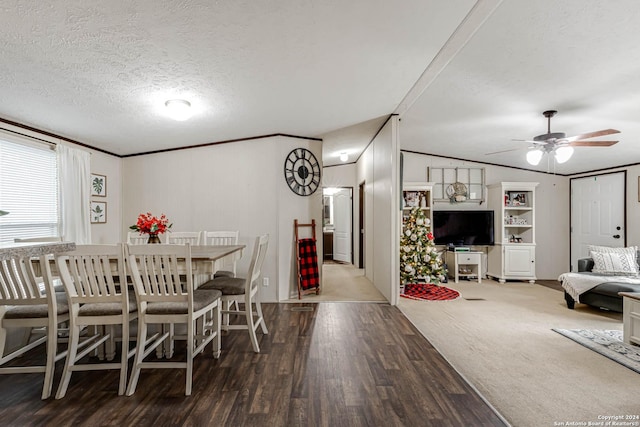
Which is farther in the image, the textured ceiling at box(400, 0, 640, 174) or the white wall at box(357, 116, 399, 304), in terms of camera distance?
the white wall at box(357, 116, 399, 304)

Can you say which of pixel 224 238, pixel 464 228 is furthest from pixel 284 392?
pixel 464 228

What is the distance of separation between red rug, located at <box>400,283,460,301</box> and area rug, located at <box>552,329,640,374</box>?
1563 mm

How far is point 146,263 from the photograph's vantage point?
7.26 ft

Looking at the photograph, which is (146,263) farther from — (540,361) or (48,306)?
(540,361)

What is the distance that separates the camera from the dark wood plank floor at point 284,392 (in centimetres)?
190

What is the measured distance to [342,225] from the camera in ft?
27.8

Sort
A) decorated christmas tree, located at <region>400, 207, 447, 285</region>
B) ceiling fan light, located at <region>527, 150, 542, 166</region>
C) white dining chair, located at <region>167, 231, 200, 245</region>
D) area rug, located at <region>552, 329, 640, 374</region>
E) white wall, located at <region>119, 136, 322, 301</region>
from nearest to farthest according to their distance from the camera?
area rug, located at <region>552, 329, 640, 374</region> → ceiling fan light, located at <region>527, 150, 542, 166</region> → white dining chair, located at <region>167, 231, 200, 245</region> → white wall, located at <region>119, 136, 322, 301</region> → decorated christmas tree, located at <region>400, 207, 447, 285</region>

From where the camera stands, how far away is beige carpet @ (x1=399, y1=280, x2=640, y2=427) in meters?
2.04

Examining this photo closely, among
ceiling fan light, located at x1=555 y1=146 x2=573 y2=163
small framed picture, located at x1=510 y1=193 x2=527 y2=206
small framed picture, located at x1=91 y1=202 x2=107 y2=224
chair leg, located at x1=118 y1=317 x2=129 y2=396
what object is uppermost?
ceiling fan light, located at x1=555 y1=146 x2=573 y2=163

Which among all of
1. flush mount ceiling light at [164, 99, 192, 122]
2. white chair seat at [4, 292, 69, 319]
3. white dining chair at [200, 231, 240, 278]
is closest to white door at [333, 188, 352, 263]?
white dining chair at [200, 231, 240, 278]

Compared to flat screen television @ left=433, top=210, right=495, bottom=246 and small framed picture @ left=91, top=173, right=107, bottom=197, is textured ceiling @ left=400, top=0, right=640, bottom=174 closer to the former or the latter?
flat screen television @ left=433, top=210, right=495, bottom=246

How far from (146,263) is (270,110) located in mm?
2245

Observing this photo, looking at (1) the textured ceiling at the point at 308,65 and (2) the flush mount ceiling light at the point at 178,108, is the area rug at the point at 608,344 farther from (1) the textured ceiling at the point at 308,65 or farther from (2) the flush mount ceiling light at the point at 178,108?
(2) the flush mount ceiling light at the point at 178,108

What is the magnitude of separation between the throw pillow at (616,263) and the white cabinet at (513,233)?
143 cm
